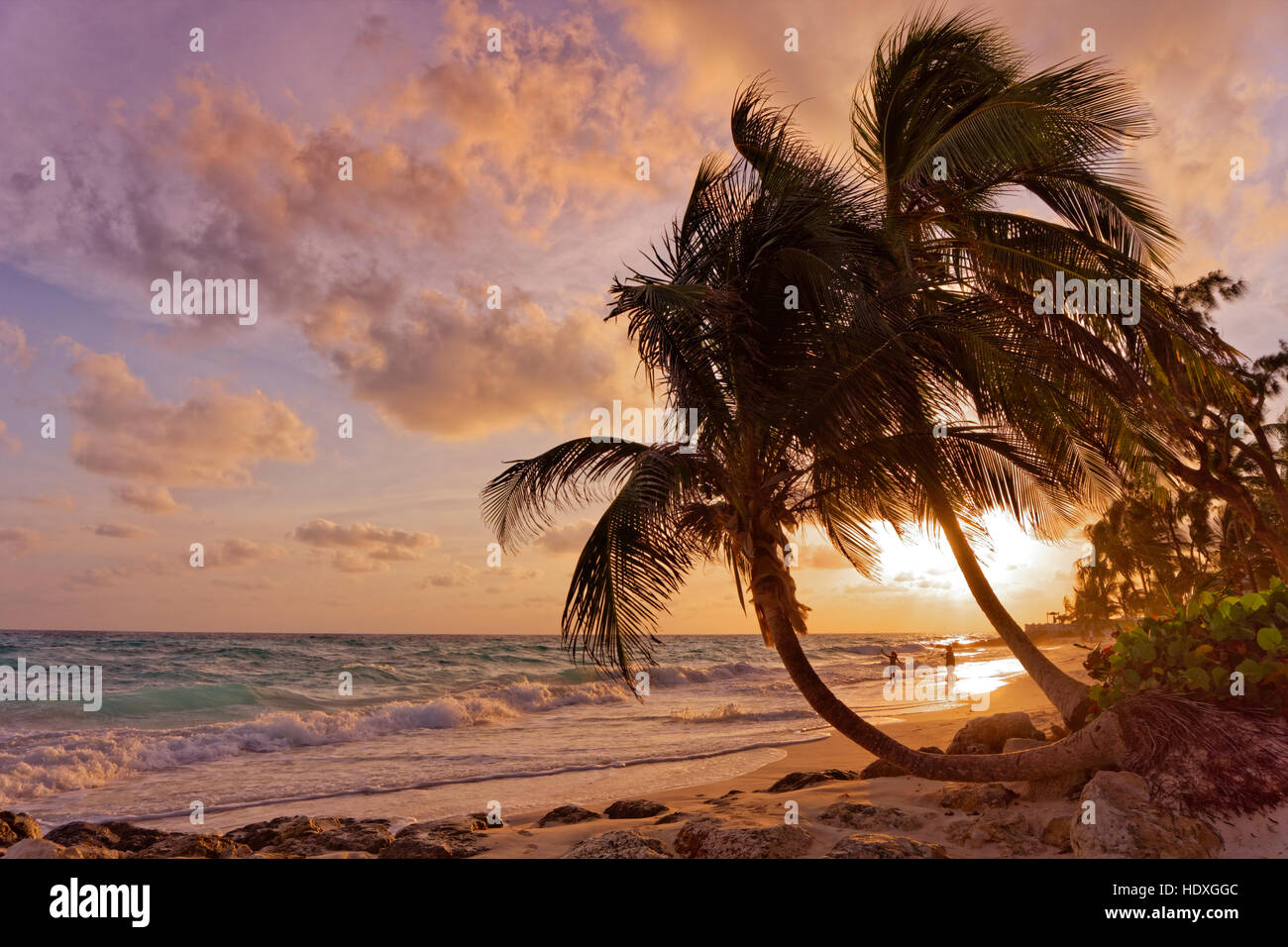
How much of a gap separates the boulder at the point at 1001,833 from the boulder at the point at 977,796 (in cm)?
41

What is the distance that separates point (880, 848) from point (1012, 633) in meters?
4.09

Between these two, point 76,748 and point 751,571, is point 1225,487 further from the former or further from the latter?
point 76,748

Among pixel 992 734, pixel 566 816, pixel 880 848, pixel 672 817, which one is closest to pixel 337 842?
pixel 566 816

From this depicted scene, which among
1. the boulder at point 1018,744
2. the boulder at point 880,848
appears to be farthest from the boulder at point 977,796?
the boulder at point 1018,744

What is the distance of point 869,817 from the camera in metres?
6.55

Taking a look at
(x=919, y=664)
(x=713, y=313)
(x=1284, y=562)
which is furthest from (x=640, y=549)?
(x=919, y=664)

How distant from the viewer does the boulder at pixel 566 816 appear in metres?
8.66

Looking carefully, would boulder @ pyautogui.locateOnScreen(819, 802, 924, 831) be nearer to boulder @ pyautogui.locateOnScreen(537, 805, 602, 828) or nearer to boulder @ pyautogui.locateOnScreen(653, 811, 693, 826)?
boulder @ pyautogui.locateOnScreen(653, 811, 693, 826)

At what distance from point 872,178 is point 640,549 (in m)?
5.09

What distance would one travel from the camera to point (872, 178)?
845cm

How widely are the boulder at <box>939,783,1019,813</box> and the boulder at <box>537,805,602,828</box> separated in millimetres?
4062

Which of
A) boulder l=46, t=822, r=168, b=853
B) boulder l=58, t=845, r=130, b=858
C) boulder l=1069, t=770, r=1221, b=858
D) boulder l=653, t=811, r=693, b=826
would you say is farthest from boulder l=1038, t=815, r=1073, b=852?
boulder l=46, t=822, r=168, b=853

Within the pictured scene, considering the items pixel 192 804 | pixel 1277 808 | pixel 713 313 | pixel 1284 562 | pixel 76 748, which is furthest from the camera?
pixel 76 748

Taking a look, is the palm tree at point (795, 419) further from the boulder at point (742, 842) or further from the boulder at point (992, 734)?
the boulder at point (992, 734)
